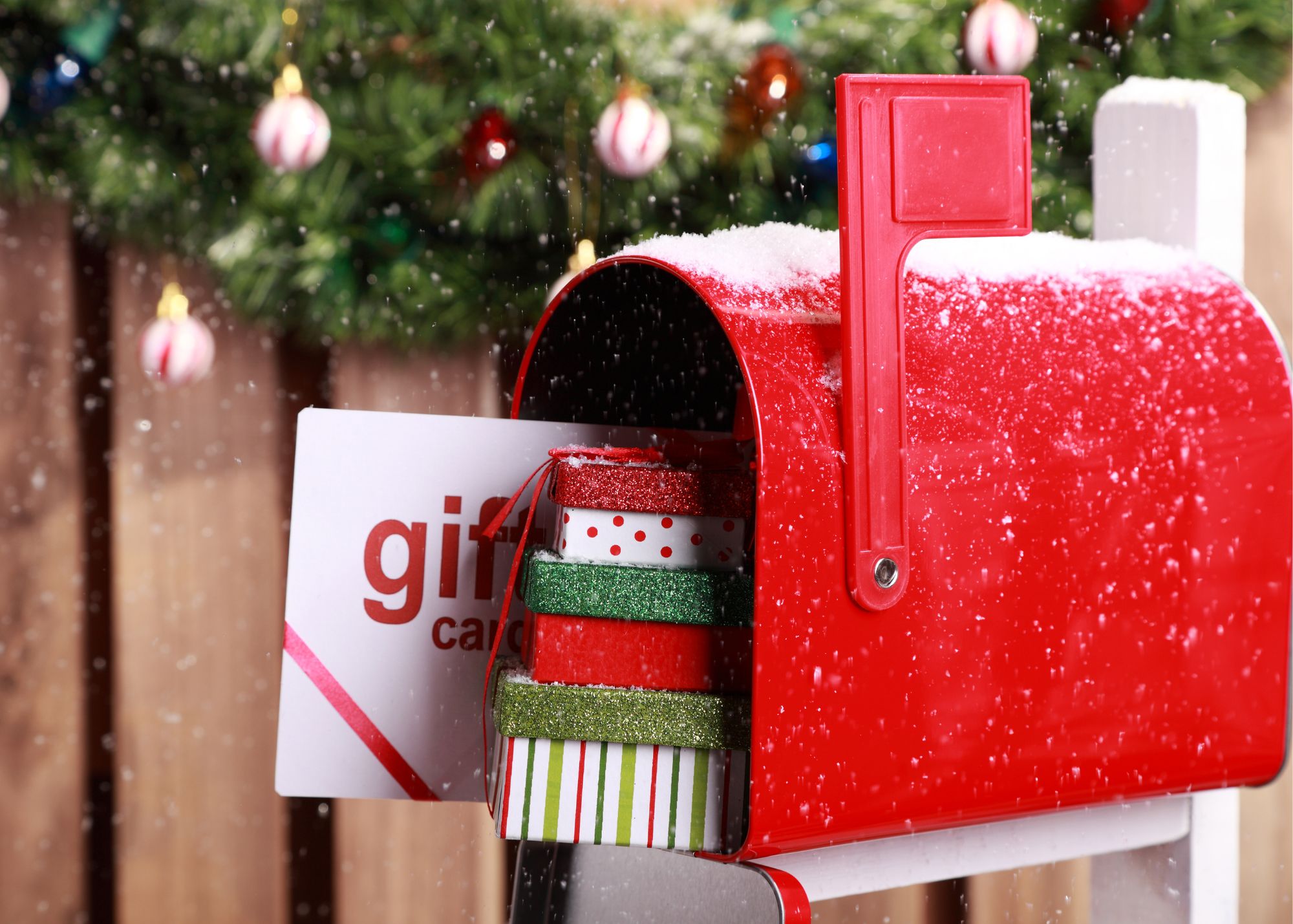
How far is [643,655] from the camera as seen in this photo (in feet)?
1.77

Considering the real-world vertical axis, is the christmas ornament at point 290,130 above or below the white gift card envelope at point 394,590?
above

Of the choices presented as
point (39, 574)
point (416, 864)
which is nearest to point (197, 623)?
point (39, 574)

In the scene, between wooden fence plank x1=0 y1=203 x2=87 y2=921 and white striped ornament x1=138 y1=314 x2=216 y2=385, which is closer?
white striped ornament x1=138 y1=314 x2=216 y2=385

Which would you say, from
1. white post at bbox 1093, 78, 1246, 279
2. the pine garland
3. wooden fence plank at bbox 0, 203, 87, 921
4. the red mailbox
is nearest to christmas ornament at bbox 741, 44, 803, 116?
the pine garland

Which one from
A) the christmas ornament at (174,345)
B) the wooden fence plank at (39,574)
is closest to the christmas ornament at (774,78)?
the christmas ornament at (174,345)

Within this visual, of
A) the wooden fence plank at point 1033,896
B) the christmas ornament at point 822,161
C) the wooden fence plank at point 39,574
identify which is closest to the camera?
the christmas ornament at point 822,161

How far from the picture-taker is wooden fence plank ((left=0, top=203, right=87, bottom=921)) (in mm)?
1257

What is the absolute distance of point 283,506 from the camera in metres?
1.30

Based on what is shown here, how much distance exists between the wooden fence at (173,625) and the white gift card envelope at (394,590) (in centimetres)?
64

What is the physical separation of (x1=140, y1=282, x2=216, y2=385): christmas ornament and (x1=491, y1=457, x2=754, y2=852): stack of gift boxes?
623 mm

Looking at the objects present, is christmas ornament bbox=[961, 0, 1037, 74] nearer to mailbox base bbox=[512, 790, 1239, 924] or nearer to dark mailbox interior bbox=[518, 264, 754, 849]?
dark mailbox interior bbox=[518, 264, 754, 849]

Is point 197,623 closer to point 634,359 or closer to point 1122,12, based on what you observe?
point 634,359

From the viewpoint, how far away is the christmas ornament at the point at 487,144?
1.00 meters

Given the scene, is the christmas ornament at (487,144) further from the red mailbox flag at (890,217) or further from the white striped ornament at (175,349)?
the red mailbox flag at (890,217)
